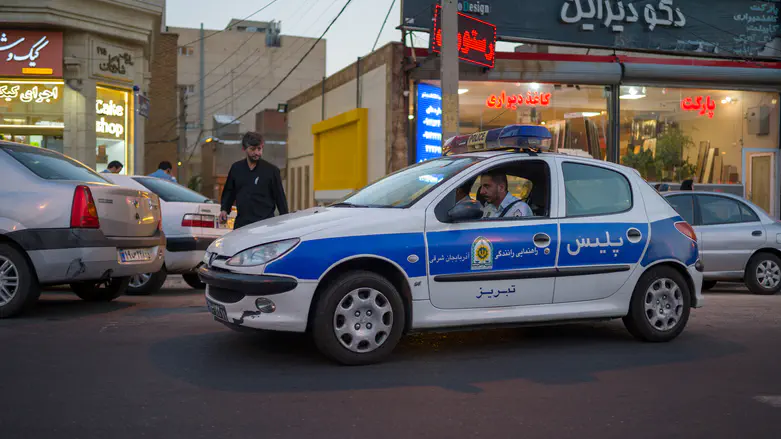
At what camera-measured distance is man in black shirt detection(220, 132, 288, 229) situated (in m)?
8.31

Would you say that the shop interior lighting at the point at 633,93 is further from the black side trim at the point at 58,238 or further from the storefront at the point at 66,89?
the black side trim at the point at 58,238

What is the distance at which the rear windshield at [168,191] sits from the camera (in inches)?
407

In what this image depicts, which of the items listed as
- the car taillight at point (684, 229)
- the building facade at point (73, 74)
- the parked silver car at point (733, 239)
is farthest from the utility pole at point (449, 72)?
the building facade at point (73, 74)

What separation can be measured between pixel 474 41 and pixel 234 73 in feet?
146

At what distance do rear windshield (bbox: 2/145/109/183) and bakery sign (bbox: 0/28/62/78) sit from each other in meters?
11.9

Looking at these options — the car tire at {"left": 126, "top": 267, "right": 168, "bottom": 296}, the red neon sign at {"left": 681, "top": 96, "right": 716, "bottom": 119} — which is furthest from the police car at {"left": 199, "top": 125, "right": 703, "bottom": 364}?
the red neon sign at {"left": 681, "top": 96, "right": 716, "bottom": 119}

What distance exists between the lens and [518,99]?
18.1 metres

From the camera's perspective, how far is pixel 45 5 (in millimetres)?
18438

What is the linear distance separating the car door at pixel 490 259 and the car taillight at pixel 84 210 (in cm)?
344

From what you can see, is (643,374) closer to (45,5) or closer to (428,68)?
(428,68)

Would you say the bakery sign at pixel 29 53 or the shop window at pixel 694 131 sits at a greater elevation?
the bakery sign at pixel 29 53

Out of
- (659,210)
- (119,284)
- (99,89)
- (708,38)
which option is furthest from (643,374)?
(99,89)

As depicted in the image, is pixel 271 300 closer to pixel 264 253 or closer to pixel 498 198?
pixel 264 253

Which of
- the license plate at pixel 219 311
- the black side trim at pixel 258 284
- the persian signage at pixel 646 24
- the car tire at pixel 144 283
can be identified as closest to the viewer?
the black side trim at pixel 258 284
